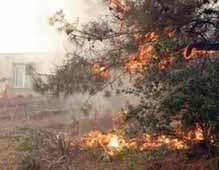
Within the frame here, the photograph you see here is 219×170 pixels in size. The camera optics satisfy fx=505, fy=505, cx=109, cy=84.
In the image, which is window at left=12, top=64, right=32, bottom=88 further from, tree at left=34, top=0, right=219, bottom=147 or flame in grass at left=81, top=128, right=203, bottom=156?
tree at left=34, top=0, right=219, bottom=147

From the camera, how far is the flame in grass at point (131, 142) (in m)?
13.8

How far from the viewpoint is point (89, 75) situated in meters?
12.4

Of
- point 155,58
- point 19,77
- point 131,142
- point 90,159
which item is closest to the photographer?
point 155,58

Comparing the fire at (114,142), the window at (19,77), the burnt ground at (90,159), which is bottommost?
the burnt ground at (90,159)

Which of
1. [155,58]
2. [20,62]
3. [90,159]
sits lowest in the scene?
[90,159]

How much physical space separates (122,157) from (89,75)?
329 centimetres

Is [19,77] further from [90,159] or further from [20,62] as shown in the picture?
[90,159]

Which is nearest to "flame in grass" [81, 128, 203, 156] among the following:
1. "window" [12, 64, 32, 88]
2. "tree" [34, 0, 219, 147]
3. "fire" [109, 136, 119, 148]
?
"fire" [109, 136, 119, 148]

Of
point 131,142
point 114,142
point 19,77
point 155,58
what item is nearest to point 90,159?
point 114,142

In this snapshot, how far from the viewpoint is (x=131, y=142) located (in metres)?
15.6

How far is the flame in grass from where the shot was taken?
13.8 metres

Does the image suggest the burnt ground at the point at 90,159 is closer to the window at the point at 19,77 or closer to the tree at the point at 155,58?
the tree at the point at 155,58

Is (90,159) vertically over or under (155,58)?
under

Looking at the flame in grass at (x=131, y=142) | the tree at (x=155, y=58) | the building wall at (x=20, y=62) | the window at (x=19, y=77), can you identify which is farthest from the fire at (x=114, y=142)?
the window at (x=19, y=77)
